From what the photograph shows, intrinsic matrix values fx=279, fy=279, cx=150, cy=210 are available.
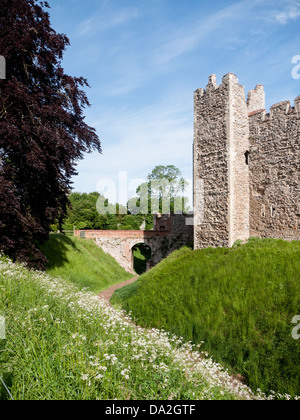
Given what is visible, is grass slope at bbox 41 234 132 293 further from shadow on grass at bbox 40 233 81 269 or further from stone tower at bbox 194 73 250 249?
stone tower at bbox 194 73 250 249

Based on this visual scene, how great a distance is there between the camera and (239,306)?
321 inches

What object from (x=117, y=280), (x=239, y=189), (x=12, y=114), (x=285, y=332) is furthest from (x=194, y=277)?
(x=117, y=280)

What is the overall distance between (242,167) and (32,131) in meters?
10.1

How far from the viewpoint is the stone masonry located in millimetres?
13414

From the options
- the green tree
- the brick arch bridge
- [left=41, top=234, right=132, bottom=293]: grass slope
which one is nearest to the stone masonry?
[left=41, top=234, right=132, bottom=293]: grass slope

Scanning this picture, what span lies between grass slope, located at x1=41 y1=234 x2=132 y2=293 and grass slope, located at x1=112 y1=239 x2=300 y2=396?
3.83 meters

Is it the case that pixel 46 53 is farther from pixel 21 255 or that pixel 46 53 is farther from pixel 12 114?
pixel 21 255

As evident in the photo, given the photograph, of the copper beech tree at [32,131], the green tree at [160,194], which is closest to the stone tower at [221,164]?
the copper beech tree at [32,131]

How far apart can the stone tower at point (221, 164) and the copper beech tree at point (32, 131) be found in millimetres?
6499

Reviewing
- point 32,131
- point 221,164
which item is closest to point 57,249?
point 32,131

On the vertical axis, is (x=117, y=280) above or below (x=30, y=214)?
below

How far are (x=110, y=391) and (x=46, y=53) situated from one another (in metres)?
12.3

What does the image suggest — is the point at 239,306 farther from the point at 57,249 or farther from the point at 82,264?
the point at 57,249

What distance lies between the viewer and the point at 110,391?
3.38m
